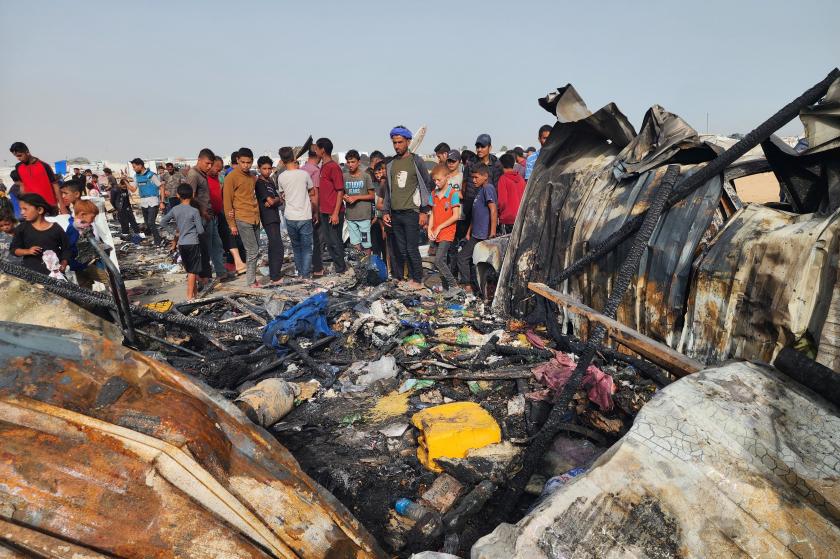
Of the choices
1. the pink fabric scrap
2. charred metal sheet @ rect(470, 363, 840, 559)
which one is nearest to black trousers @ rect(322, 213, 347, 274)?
the pink fabric scrap

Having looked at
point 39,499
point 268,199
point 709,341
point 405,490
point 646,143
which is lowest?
point 405,490

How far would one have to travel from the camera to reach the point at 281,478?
198 centimetres

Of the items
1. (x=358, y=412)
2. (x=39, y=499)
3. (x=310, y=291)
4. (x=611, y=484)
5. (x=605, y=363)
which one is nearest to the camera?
(x=39, y=499)

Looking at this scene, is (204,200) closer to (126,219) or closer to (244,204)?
(244,204)

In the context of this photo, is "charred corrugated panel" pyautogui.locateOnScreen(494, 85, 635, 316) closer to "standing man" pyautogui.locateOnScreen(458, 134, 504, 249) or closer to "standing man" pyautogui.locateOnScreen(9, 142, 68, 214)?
"standing man" pyautogui.locateOnScreen(458, 134, 504, 249)

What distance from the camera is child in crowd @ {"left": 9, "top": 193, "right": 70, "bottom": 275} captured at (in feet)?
16.4

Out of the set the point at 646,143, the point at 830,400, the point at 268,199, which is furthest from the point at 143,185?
the point at 830,400

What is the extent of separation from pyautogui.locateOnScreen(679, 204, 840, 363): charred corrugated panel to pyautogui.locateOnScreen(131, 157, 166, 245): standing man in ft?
43.1

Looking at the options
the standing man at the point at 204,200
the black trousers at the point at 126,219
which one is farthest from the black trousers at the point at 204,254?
the black trousers at the point at 126,219

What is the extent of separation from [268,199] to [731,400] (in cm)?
731

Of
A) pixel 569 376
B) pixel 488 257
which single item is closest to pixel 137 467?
pixel 569 376

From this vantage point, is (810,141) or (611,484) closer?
(611,484)

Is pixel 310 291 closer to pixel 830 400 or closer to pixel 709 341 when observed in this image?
pixel 709 341

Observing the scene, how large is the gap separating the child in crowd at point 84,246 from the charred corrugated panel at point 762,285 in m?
7.01
